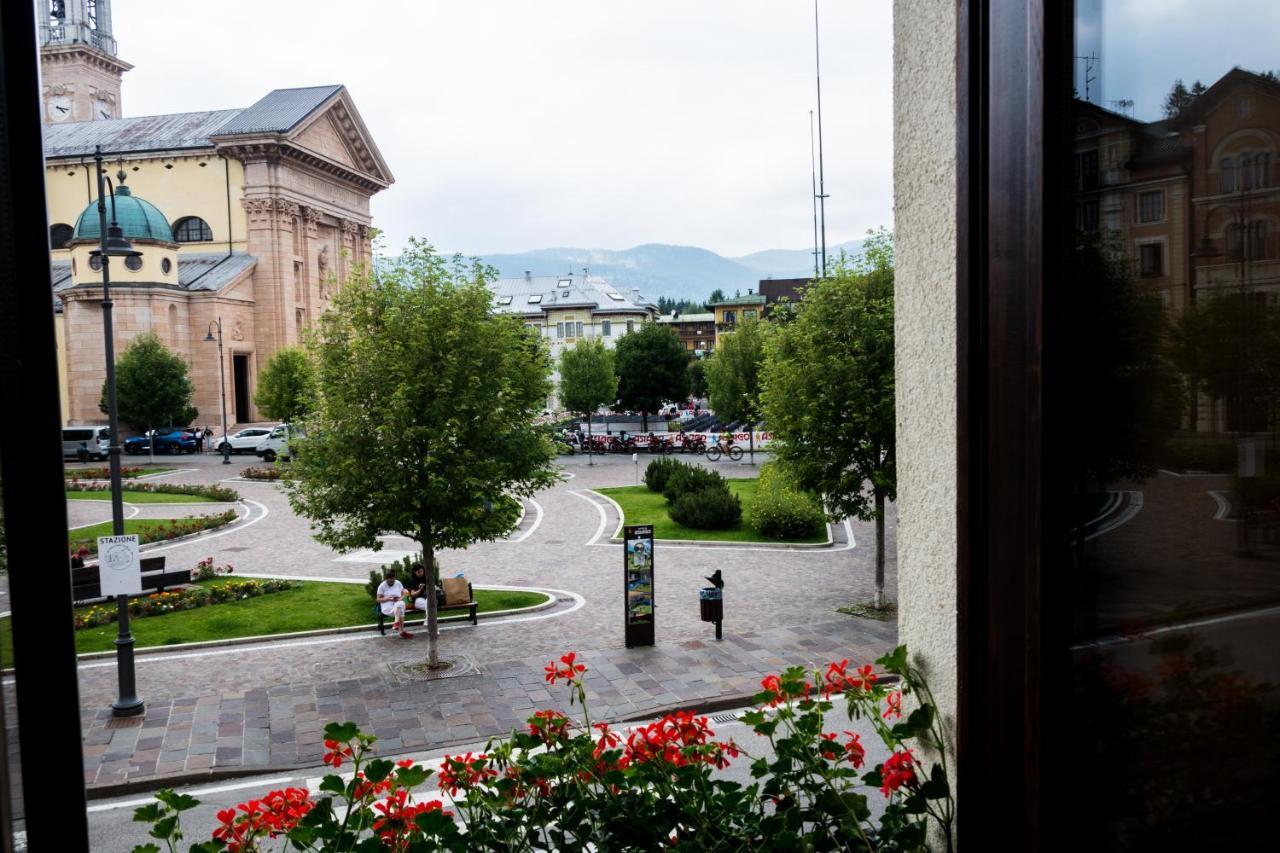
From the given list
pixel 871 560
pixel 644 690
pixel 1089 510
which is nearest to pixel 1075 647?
pixel 1089 510

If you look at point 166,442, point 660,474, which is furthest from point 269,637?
point 166,442

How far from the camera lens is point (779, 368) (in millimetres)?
18484

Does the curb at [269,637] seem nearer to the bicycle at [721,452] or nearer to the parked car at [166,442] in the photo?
the bicycle at [721,452]

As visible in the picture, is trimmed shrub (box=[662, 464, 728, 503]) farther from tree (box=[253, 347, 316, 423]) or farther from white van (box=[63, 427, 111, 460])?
white van (box=[63, 427, 111, 460])

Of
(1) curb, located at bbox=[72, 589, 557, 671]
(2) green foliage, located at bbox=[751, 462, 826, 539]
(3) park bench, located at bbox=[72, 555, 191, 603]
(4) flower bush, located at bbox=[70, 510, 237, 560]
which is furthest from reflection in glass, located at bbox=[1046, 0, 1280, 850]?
(4) flower bush, located at bbox=[70, 510, 237, 560]

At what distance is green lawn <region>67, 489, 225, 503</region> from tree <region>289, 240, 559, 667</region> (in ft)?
68.4

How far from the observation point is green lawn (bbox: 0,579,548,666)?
656 inches

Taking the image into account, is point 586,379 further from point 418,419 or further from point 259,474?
point 418,419

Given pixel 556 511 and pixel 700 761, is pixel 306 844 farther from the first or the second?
pixel 556 511

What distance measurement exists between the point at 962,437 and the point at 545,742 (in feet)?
5.48

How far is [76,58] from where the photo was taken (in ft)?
272

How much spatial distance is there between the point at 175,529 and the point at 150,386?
27.5 metres

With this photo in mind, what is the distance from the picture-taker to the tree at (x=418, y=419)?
14.6 metres

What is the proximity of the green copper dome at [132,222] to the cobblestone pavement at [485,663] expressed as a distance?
39.7 metres
